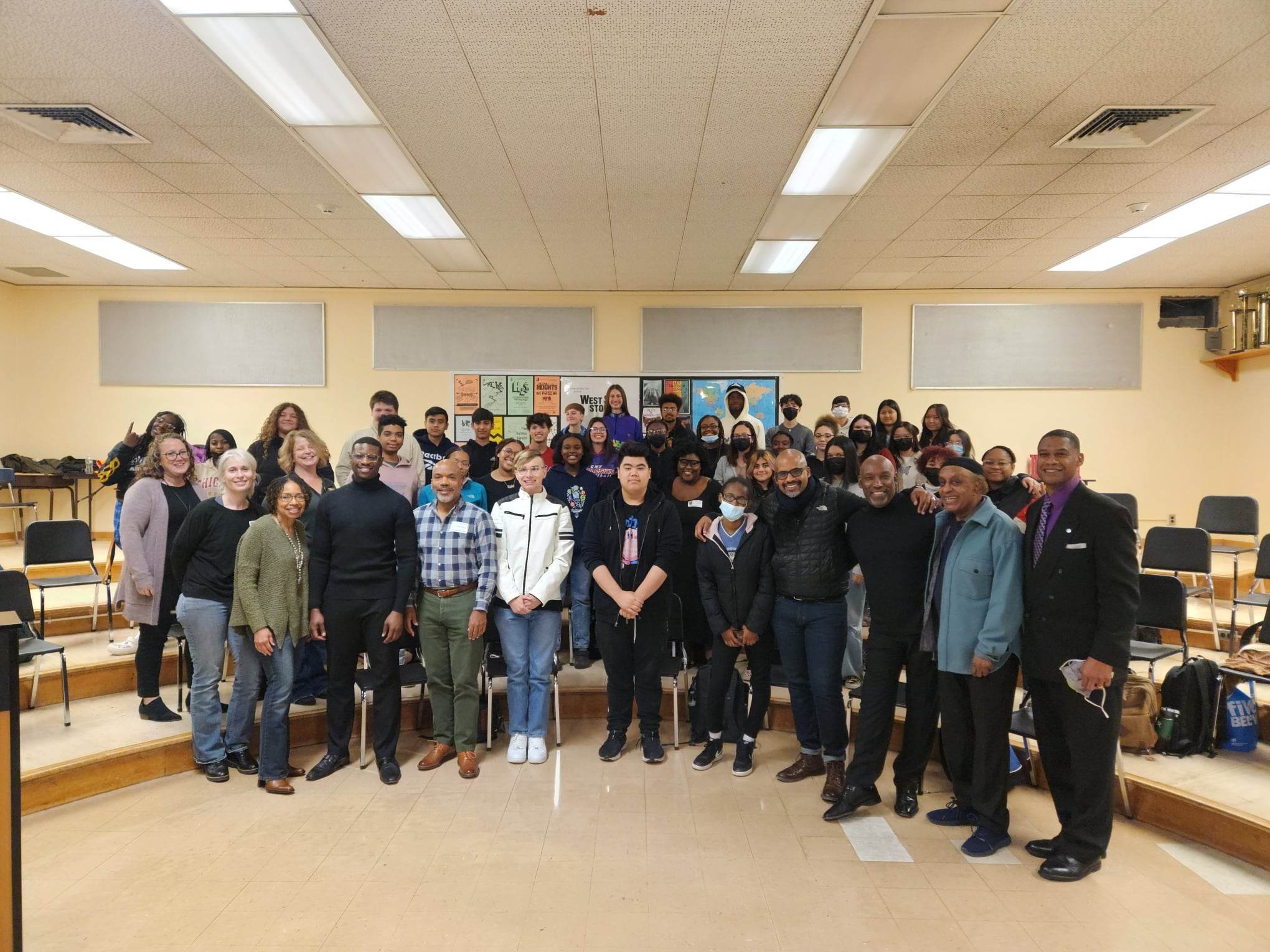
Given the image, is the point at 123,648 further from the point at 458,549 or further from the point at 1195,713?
the point at 1195,713

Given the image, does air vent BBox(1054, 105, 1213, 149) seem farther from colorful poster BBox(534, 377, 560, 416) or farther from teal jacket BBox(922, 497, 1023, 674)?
colorful poster BBox(534, 377, 560, 416)

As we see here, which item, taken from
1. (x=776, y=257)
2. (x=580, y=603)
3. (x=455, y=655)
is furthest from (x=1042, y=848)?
(x=776, y=257)

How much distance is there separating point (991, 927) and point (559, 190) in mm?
4649

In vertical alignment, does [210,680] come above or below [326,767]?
above

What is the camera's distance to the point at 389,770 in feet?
12.0

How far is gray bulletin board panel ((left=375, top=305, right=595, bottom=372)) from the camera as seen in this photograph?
8.24 meters

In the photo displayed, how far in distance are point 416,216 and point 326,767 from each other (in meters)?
4.01

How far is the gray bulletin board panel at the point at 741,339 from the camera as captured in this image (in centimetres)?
820

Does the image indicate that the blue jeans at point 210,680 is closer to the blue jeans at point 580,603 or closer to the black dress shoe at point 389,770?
the black dress shoe at point 389,770

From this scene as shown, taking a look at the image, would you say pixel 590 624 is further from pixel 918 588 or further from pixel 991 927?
pixel 991 927

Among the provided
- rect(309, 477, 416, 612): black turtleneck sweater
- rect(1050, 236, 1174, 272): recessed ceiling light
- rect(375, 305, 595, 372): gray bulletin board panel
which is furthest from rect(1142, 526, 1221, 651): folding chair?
rect(375, 305, 595, 372): gray bulletin board panel

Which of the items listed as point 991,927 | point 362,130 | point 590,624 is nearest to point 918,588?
point 991,927

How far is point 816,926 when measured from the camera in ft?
8.13

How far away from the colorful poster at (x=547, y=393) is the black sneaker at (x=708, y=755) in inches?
199
